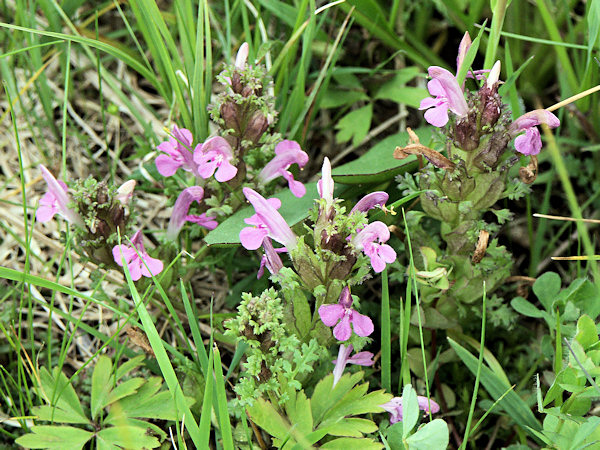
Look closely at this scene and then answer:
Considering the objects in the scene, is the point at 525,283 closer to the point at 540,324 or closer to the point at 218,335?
the point at 540,324

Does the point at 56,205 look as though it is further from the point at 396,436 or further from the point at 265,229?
the point at 396,436

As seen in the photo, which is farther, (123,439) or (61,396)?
(61,396)

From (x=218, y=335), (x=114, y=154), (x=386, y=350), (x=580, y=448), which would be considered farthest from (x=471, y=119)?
(x=114, y=154)

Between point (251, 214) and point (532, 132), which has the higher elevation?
point (532, 132)

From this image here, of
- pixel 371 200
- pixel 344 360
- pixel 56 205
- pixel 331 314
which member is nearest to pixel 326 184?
pixel 371 200

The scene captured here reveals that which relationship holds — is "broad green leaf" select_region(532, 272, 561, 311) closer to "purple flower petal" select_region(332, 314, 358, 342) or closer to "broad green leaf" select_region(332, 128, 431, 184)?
"broad green leaf" select_region(332, 128, 431, 184)

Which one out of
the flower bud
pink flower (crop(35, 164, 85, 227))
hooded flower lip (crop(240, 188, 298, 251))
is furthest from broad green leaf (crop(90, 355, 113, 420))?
the flower bud
